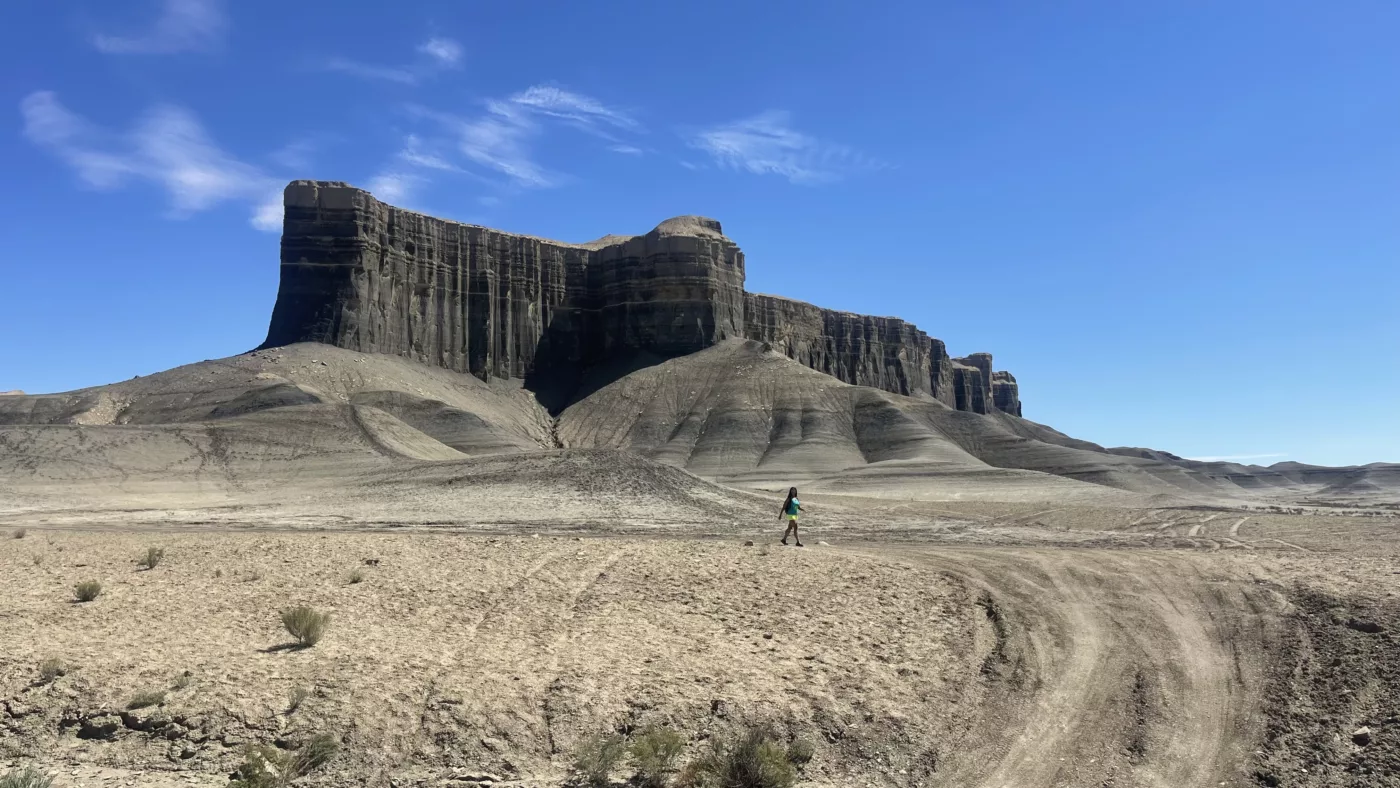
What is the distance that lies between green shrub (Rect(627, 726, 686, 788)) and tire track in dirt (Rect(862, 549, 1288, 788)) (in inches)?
102

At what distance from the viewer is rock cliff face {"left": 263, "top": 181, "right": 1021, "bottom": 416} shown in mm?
87062

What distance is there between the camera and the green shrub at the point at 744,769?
8.55m

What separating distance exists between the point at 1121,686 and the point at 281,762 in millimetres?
9121

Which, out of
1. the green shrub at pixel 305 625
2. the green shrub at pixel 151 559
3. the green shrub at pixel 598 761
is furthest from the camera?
the green shrub at pixel 151 559

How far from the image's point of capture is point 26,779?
7.92 metres

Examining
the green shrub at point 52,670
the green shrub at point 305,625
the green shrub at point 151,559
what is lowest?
the green shrub at point 52,670

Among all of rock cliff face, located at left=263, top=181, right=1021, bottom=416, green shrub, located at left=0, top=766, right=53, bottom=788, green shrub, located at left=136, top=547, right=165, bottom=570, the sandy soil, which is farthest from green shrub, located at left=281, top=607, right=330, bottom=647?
rock cliff face, located at left=263, top=181, right=1021, bottom=416

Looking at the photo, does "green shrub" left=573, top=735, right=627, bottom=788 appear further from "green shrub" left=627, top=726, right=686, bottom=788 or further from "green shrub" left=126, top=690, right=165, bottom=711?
"green shrub" left=126, top=690, right=165, bottom=711

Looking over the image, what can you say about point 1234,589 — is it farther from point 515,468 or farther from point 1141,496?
point 1141,496

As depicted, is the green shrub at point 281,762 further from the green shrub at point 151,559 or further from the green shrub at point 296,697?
the green shrub at point 151,559

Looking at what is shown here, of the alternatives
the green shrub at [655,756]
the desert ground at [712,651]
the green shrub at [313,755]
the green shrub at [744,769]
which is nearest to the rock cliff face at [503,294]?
the desert ground at [712,651]

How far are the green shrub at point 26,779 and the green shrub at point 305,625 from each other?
3.29m

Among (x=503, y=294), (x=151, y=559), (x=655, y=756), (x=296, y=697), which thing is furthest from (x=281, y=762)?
(x=503, y=294)

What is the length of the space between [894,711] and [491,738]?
170 inches
